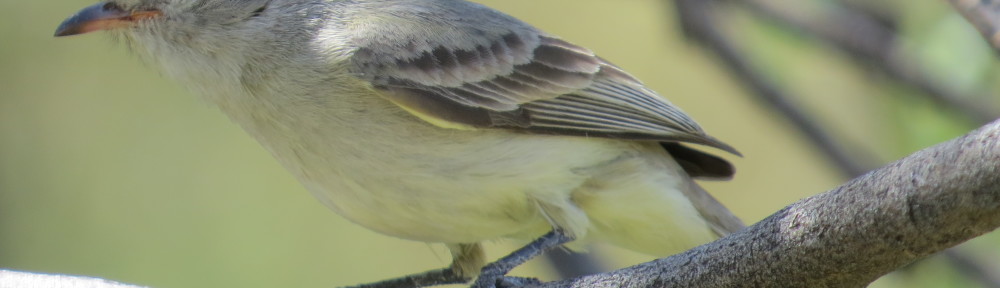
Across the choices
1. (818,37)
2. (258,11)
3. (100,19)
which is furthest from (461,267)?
(818,37)

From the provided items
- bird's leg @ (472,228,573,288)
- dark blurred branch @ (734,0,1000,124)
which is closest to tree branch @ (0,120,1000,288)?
bird's leg @ (472,228,573,288)

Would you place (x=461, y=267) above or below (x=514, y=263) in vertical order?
below

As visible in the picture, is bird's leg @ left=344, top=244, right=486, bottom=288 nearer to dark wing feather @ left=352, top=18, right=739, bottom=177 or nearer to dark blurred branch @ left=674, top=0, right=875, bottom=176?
dark wing feather @ left=352, top=18, right=739, bottom=177

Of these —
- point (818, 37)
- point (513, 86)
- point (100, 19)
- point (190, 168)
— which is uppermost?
point (818, 37)

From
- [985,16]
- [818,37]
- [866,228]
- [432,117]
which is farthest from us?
[818,37]

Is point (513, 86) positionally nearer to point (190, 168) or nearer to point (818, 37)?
point (818, 37)

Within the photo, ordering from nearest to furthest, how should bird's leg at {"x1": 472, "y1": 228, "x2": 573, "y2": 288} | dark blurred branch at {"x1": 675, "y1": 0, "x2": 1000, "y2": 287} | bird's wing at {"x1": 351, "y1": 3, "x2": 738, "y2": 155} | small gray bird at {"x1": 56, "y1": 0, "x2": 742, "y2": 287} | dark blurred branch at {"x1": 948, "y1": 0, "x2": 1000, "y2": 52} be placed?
1. dark blurred branch at {"x1": 948, "y1": 0, "x2": 1000, "y2": 52}
2. bird's leg at {"x1": 472, "y1": 228, "x2": 573, "y2": 288}
3. small gray bird at {"x1": 56, "y1": 0, "x2": 742, "y2": 287}
4. bird's wing at {"x1": 351, "y1": 3, "x2": 738, "y2": 155}
5. dark blurred branch at {"x1": 675, "y1": 0, "x2": 1000, "y2": 287}

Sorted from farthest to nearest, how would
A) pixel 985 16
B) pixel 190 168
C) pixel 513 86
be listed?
pixel 190 168, pixel 513 86, pixel 985 16
